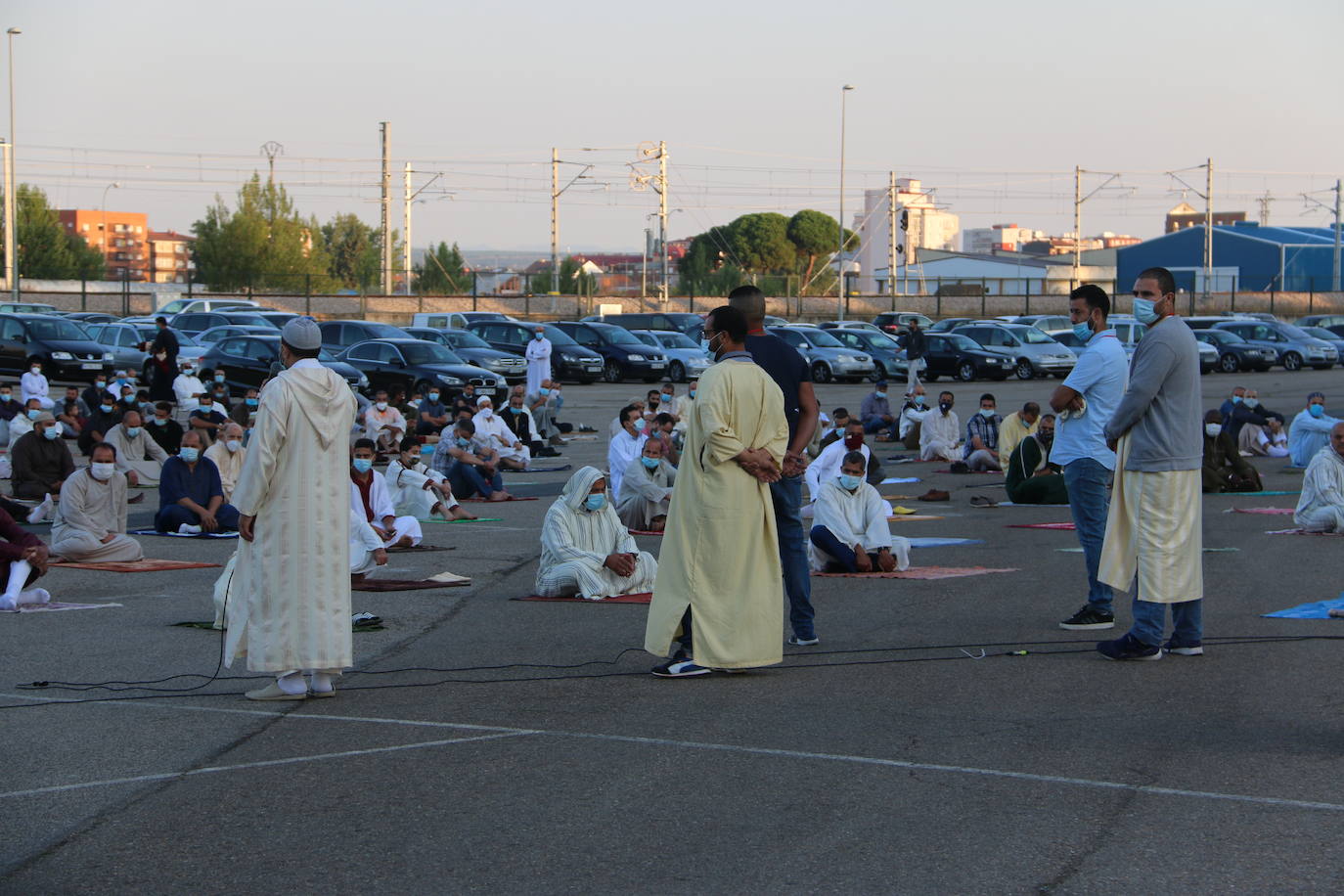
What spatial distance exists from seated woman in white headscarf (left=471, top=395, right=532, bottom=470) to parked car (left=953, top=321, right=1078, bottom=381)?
24883 mm

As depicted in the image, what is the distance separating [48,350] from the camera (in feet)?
118

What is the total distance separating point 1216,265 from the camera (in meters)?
103

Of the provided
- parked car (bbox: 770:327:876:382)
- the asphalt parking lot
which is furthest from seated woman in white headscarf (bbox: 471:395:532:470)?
parked car (bbox: 770:327:876:382)

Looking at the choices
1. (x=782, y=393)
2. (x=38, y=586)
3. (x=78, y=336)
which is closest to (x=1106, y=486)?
(x=782, y=393)

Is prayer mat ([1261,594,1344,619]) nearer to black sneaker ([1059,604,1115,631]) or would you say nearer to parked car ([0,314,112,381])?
black sneaker ([1059,604,1115,631])

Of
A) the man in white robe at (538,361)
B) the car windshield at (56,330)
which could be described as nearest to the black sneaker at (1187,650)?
the man in white robe at (538,361)

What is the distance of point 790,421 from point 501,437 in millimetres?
15427

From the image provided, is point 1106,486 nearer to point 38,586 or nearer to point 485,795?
point 485,795

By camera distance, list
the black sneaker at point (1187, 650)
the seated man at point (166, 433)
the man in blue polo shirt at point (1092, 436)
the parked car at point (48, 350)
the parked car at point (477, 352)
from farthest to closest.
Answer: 1. the parked car at point (477, 352)
2. the parked car at point (48, 350)
3. the seated man at point (166, 433)
4. the man in blue polo shirt at point (1092, 436)
5. the black sneaker at point (1187, 650)

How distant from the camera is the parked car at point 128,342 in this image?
3650cm

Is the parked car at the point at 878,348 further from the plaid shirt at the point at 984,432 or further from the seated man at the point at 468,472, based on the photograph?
the seated man at the point at 468,472

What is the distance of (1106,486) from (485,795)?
5024mm

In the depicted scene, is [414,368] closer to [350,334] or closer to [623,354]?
[350,334]

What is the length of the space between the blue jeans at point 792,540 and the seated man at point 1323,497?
8.14 m
